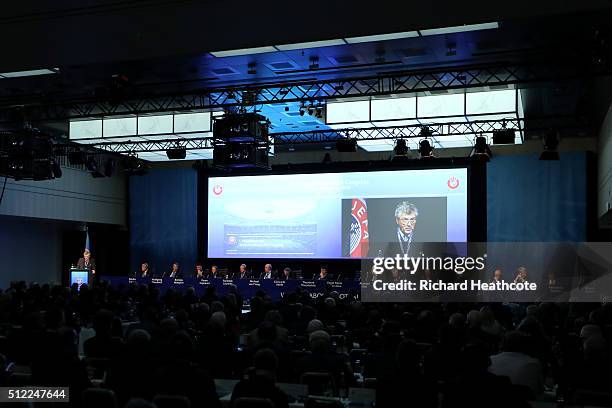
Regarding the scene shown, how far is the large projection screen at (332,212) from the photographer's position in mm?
18328

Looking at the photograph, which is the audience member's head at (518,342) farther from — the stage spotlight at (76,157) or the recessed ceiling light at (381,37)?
the stage spotlight at (76,157)

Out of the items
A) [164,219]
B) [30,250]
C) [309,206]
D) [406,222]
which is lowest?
[30,250]

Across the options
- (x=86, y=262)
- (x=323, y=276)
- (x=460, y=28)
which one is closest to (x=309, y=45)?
(x=460, y=28)

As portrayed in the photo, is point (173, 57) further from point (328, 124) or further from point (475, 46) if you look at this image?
point (328, 124)

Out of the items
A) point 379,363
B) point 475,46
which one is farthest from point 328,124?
point 379,363

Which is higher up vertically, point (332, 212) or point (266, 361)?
point (332, 212)

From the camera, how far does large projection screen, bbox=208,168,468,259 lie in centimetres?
1833

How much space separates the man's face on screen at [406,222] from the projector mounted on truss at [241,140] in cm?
551

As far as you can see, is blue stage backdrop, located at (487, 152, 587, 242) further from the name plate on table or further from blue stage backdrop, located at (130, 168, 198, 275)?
blue stage backdrop, located at (130, 168, 198, 275)

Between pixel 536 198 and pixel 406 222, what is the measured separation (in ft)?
12.4

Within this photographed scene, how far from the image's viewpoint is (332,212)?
1945cm

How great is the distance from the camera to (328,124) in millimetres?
15609

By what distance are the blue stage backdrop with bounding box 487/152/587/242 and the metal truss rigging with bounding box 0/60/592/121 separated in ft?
20.9

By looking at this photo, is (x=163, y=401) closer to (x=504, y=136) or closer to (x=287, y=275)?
(x=504, y=136)
